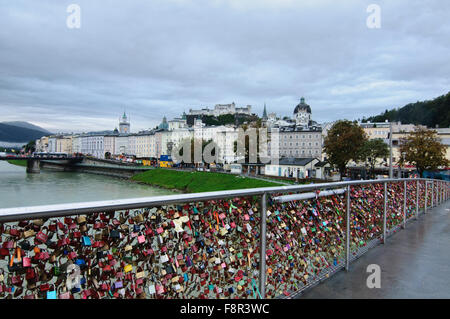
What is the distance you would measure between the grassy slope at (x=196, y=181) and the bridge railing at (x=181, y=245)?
104ft

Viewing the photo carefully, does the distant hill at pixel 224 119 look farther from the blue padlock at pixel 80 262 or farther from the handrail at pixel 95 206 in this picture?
the blue padlock at pixel 80 262

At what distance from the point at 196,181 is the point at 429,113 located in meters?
78.8

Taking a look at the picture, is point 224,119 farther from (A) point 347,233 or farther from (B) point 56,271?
(B) point 56,271

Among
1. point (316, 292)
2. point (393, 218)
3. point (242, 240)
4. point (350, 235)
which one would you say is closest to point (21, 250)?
point (242, 240)

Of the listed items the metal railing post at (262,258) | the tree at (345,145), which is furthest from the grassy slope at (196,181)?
the metal railing post at (262,258)

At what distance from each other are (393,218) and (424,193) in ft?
12.9

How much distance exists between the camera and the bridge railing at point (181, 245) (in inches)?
70.6

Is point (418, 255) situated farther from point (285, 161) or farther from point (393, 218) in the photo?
point (285, 161)

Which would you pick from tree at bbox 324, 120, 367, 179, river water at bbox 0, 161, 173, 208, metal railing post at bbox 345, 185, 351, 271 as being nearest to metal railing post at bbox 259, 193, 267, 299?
metal railing post at bbox 345, 185, 351, 271

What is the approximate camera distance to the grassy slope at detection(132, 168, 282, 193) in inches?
1564

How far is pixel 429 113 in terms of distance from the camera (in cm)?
9025

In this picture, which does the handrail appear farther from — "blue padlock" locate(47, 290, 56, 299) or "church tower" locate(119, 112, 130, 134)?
"church tower" locate(119, 112, 130, 134)

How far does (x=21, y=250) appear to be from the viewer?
1.74m

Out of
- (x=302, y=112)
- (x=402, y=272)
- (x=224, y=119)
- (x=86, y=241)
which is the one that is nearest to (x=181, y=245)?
(x=86, y=241)
